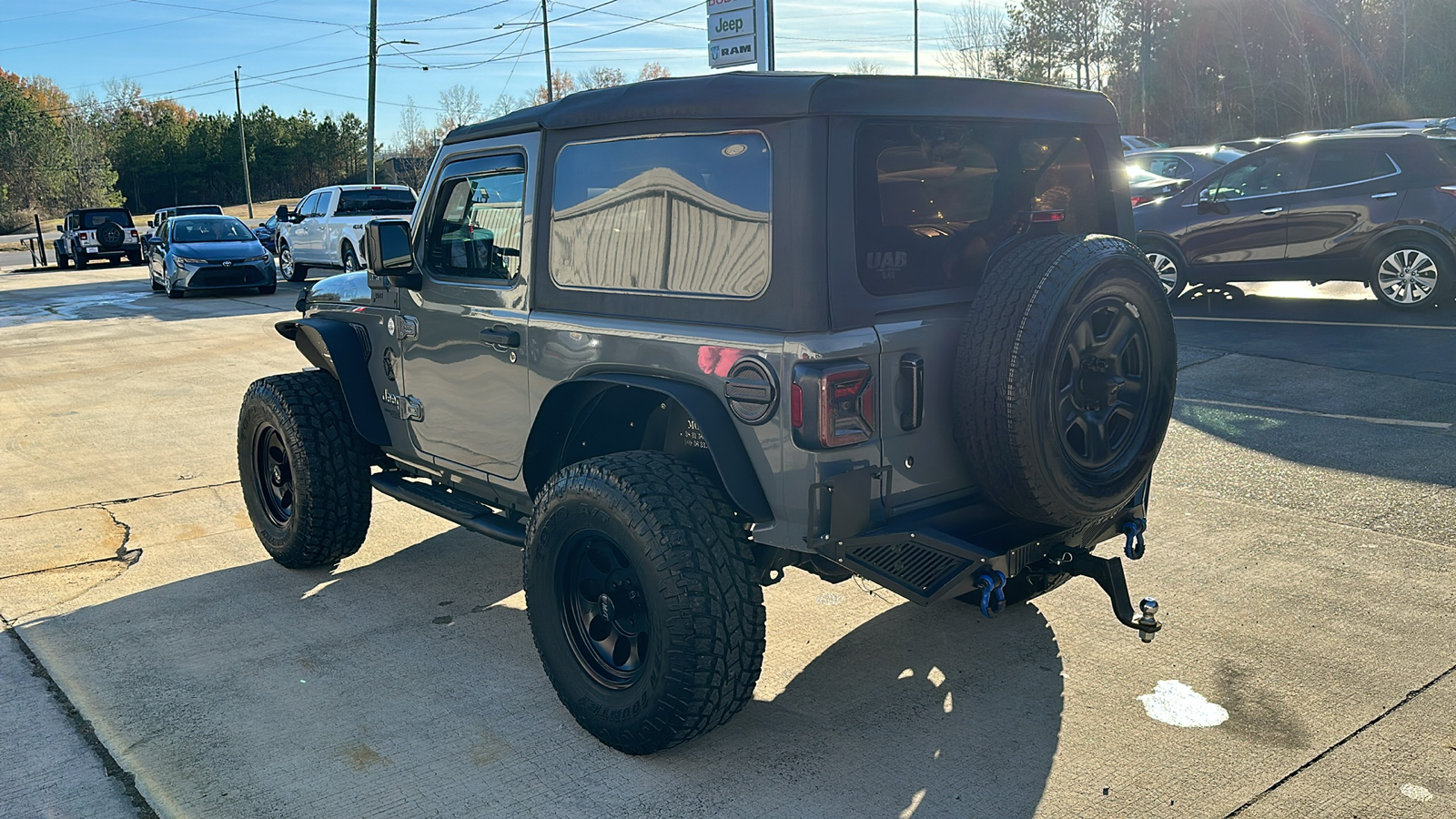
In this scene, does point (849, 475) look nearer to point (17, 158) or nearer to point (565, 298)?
point (565, 298)

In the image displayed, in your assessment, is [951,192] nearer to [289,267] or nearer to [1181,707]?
[1181,707]

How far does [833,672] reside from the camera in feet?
13.5

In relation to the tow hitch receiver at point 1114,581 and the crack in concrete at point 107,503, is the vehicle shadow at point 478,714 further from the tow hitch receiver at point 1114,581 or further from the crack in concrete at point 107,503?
the crack in concrete at point 107,503

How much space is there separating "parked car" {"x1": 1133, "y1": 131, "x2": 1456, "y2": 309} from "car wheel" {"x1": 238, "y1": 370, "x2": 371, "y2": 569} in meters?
9.39

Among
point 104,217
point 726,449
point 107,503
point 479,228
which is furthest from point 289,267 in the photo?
point 726,449

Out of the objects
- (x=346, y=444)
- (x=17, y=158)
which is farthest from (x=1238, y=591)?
(x=17, y=158)

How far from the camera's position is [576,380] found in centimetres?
381

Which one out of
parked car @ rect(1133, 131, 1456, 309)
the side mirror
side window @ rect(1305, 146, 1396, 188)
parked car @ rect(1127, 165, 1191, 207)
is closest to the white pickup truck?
parked car @ rect(1127, 165, 1191, 207)

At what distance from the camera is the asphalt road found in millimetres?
3316

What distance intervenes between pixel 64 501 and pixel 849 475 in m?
5.40

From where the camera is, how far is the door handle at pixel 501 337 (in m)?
4.09

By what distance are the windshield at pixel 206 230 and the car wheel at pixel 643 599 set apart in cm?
1856

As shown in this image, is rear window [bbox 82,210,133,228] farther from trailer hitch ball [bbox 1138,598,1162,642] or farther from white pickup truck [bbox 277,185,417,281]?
trailer hitch ball [bbox 1138,598,1162,642]

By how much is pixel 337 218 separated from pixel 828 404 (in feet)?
62.8
